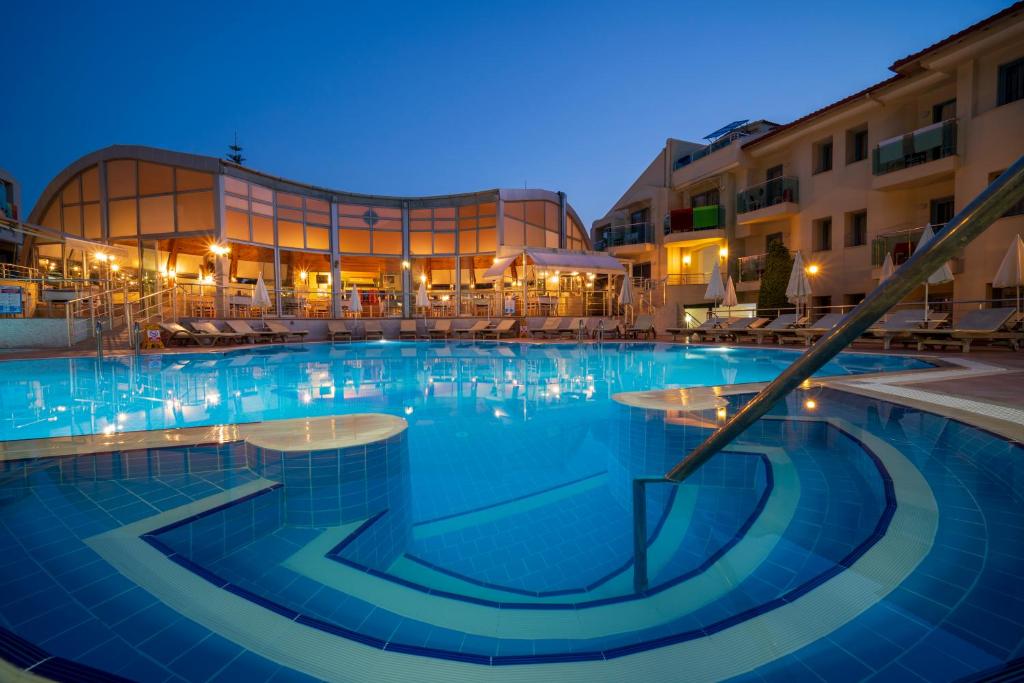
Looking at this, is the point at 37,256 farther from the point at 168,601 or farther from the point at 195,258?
the point at 168,601

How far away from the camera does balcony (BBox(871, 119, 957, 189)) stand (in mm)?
12352

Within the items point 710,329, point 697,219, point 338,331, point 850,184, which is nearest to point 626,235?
point 697,219

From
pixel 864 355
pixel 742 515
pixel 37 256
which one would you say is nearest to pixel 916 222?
pixel 864 355

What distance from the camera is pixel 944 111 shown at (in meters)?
13.4

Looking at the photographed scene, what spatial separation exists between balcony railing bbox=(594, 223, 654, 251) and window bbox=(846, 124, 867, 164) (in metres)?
7.88

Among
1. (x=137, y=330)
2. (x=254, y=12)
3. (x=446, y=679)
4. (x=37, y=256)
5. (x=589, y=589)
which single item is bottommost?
(x=589, y=589)

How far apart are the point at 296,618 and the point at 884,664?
1.92 m

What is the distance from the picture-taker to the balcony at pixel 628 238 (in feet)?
72.8

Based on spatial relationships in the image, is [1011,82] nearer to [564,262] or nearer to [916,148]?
[916,148]

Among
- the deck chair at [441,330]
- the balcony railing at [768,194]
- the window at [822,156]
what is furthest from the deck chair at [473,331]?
the window at [822,156]

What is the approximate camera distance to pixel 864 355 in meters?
10.3

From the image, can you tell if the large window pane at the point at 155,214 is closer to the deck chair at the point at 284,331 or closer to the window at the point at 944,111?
the deck chair at the point at 284,331

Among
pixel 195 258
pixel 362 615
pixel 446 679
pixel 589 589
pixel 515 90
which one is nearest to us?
pixel 446 679

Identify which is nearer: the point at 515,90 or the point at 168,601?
the point at 168,601
